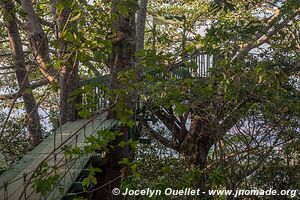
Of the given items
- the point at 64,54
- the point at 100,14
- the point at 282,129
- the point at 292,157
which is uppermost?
the point at 100,14

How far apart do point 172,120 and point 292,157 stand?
2.89m

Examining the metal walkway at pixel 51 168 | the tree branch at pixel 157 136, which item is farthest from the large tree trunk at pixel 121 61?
the tree branch at pixel 157 136

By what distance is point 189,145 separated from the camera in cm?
687

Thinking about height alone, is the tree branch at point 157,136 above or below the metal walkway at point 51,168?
below

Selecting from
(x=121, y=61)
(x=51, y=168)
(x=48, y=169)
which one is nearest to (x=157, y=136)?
(x=121, y=61)

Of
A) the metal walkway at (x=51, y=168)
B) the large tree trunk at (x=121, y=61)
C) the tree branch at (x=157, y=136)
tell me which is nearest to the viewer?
the metal walkway at (x=51, y=168)

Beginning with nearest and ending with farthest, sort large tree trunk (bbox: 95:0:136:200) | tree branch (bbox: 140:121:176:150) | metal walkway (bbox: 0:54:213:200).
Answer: metal walkway (bbox: 0:54:213:200) → large tree trunk (bbox: 95:0:136:200) → tree branch (bbox: 140:121:176:150)

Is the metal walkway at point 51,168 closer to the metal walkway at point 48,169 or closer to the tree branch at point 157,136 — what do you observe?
the metal walkway at point 48,169

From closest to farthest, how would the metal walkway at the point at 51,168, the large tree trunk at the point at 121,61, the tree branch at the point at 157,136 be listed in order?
the metal walkway at the point at 51,168
the large tree trunk at the point at 121,61
the tree branch at the point at 157,136

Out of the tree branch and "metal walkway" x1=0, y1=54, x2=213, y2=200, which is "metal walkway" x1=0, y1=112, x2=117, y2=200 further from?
Answer: the tree branch

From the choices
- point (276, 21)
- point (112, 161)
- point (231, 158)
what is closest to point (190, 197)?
point (231, 158)

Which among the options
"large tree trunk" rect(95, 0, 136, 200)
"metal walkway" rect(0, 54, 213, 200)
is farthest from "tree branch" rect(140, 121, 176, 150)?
"metal walkway" rect(0, 54, 213, 200)

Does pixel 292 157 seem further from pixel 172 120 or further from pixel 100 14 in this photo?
pixel 100 14

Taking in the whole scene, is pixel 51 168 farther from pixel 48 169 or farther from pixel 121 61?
pixel 121 61
